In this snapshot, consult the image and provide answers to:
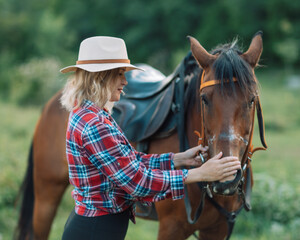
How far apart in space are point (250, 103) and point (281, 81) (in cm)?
2194

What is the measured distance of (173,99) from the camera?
2596mm

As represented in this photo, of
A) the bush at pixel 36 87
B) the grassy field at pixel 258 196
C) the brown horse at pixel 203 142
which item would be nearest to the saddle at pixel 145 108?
the brown horse at pixel 203 142

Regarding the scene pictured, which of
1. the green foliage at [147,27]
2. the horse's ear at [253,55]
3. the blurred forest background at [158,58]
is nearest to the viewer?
the horse's ear at [253,55]

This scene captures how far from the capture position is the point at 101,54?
175 cm

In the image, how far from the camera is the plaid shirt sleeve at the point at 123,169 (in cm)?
164

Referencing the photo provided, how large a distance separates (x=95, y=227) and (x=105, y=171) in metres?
0.32

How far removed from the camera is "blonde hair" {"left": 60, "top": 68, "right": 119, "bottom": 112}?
1740mm

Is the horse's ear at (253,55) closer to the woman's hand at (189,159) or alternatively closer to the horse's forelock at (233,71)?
the horse's forelock at (233,71)

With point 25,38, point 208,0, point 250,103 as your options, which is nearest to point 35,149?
point 250,103

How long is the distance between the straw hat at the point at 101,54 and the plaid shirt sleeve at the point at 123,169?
28 cm

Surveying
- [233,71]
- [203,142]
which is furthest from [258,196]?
A: [233,71]

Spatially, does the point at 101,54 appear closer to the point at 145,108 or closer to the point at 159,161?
the point at 159,161

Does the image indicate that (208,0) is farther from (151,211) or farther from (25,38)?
(151,211)

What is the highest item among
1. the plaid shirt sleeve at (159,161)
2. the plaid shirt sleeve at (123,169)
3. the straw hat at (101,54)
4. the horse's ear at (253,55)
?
the straw hat at (101,54)
